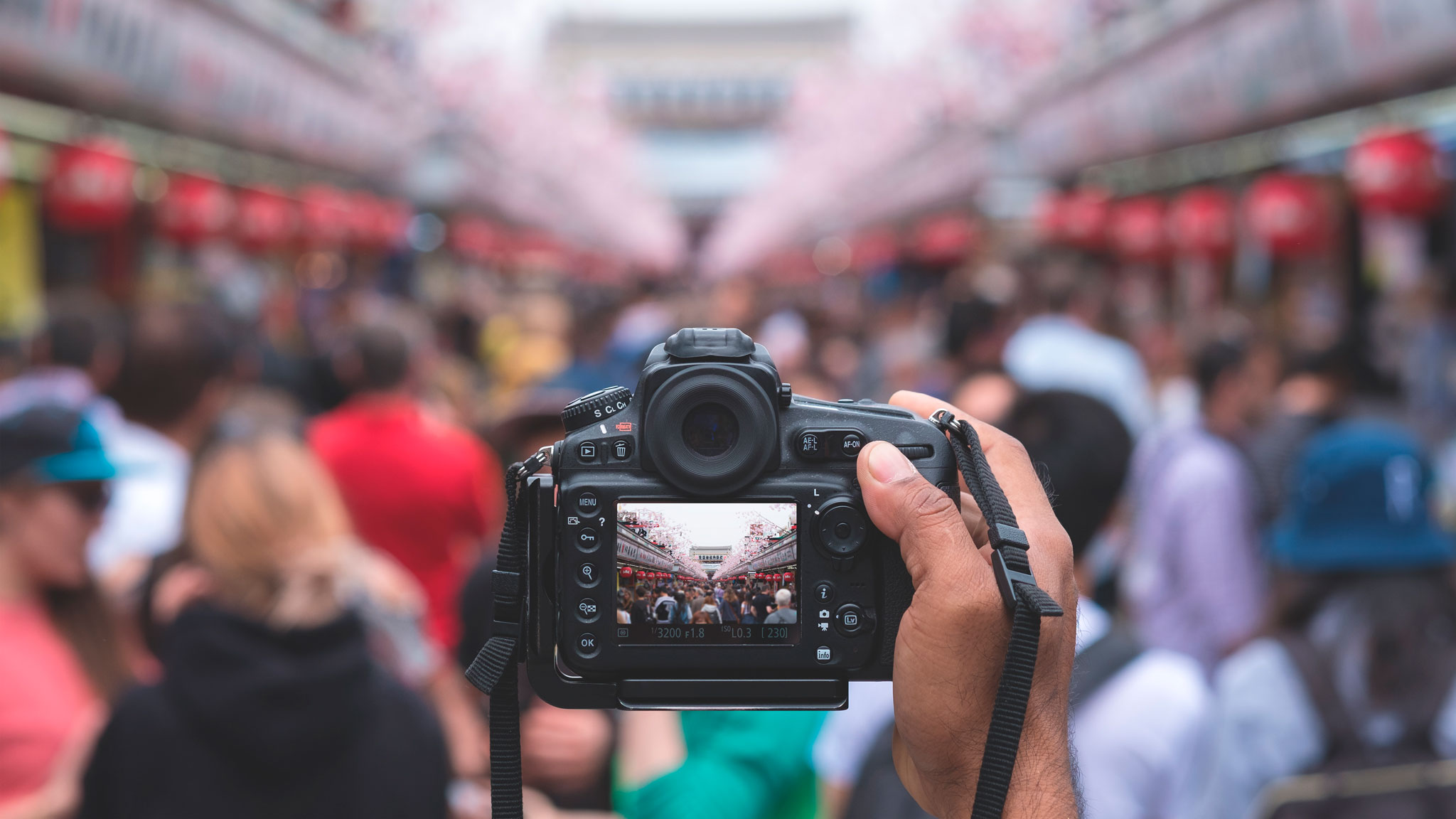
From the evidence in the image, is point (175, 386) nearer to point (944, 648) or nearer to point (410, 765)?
point (410, 765)

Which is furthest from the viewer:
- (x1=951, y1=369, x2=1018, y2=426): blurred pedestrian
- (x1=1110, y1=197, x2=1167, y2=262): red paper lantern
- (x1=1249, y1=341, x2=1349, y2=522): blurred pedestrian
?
(x1=1110, y1=197, x2=1167, y2=262): red paper lantern

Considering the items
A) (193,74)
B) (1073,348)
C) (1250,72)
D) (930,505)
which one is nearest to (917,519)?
(930,505)

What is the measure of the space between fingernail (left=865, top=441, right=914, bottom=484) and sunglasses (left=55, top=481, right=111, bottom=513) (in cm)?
171

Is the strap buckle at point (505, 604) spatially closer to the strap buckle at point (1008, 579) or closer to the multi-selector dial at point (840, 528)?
the multi-selector dial at point (840, 528)

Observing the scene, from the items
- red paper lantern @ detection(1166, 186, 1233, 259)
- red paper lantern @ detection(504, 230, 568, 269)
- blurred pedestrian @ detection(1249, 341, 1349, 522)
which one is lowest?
blurred pedestrian @ detection(1249, 341, 1349, 522)

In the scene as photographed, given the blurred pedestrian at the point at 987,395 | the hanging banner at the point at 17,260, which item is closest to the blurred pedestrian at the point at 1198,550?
the blurred pedestrian at the point at 987,395

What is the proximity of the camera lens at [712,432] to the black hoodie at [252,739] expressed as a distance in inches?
34.0

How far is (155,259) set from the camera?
1166 cm

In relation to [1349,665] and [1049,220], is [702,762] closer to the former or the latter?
[1349,665]

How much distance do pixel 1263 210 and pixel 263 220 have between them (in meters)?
6.96

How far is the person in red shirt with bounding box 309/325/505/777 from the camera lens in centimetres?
335

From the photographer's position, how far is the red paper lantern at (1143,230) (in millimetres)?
9516

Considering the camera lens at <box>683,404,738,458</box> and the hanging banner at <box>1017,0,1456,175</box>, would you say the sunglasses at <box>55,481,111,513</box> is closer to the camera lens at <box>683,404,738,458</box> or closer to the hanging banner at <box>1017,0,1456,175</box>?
the camera lens at <box>683,404,738,458</box>

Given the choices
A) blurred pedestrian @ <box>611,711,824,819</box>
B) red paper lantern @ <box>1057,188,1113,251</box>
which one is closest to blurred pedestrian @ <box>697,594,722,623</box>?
blurred pedestrian @ <box>611,711,824,819</box>
